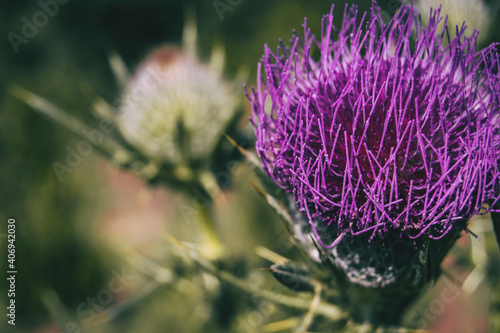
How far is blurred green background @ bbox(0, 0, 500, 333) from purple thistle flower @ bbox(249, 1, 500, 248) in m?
2.65

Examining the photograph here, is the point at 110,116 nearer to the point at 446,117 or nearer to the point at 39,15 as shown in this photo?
the point at 446,117

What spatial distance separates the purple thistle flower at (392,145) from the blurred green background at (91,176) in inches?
104

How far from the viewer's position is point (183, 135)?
7.23ft

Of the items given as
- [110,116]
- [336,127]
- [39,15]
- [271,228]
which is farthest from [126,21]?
[336,127]

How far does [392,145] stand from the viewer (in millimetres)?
1414

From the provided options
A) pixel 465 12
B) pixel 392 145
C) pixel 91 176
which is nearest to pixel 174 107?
pixel 392 145

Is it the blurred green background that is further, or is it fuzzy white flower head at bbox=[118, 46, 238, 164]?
the blurred green background

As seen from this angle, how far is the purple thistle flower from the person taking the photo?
1.33m

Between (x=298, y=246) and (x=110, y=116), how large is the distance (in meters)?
1.28

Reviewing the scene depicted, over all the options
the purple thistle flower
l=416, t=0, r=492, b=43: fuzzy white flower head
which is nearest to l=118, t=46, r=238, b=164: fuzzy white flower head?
the purple thistle flower

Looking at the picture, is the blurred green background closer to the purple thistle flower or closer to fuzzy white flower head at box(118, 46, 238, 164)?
fuzzy white flower head at box(118, 46, 238, 164)

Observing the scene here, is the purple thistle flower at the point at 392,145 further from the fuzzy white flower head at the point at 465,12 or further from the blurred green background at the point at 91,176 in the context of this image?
the blurred green background at the point at 91,176

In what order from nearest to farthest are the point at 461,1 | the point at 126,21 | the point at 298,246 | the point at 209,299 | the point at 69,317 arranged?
1. the point at 298,246
2. the point at 69,317
3. the point at 209,299
4. the point at 461,1
5. the point at 126,21

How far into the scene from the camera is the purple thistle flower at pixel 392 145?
1325 millimetres
